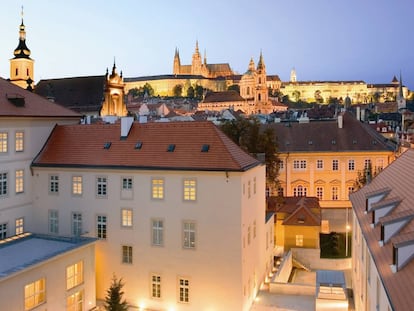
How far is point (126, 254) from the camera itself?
89.2 ft

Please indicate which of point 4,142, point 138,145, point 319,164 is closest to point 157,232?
point 138,145

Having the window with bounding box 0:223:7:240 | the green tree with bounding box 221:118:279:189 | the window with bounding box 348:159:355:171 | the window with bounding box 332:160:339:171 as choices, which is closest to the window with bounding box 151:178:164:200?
the window with bounding box 0:223:7:240

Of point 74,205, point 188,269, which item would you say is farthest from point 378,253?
point 74,205

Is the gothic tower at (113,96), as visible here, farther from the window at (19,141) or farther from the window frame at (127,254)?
the window frame at (127,254)

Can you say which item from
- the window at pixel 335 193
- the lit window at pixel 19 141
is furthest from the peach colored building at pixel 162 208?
the window at pixel 335 193

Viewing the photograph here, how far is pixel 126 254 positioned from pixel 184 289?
3.86 m

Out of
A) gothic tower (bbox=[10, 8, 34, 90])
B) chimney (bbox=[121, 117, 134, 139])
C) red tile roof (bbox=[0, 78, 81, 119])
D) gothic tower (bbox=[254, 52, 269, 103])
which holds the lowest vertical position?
chimney (bbox=[121, 117, 134, 139])

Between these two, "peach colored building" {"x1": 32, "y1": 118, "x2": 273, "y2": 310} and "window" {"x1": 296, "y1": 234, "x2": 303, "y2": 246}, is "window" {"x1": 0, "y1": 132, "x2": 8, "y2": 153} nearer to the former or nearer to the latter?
"peach colored building" {"x1": 32, "y1": 118, "x2": 273, "y2": 310}

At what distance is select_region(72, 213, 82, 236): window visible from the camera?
28391mm

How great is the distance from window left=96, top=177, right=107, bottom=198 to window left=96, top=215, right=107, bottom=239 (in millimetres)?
1248

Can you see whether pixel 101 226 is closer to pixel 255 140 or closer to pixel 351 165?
pixel 255 140

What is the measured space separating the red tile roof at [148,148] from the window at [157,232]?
2990mm

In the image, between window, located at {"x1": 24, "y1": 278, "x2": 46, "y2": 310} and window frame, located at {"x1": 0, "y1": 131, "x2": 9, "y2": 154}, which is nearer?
window, located at {"x1": 24, "y1": 278, "x2": 46, "y2": 310}

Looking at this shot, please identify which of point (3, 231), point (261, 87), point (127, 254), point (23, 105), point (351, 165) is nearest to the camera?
point (127, 254)
